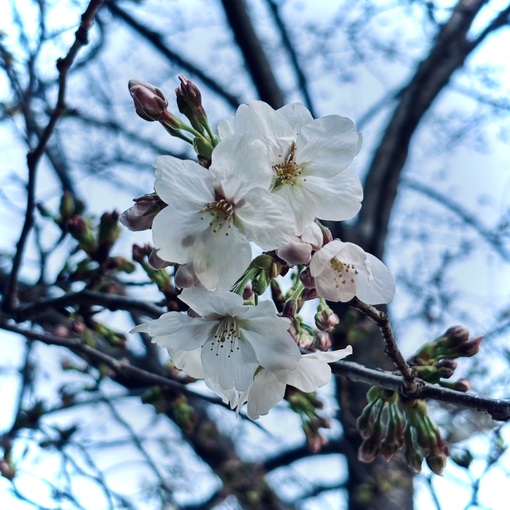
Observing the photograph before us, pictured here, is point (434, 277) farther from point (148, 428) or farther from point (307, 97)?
point (148, 428)

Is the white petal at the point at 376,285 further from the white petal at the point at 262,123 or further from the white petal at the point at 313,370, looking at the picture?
the white petal at the point at 262,123

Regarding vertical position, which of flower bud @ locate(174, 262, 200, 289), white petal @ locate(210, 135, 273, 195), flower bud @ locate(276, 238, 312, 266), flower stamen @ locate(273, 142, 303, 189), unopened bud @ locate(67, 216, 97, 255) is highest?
unopened bud @ locate(67, 216, 97, 255)

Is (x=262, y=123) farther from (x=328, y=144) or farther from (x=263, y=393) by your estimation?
(x=263, y=393)

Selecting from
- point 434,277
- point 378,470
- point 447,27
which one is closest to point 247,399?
point 378,470

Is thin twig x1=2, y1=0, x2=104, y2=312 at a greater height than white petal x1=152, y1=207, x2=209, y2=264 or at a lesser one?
greater

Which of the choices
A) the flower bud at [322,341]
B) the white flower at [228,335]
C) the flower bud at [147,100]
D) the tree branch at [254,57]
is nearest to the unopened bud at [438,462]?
the flower bud at [322,341]

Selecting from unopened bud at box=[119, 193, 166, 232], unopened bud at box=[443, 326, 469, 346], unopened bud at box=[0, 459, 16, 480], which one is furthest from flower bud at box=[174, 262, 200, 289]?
unopened bud at box=[0, 459, 16, 480]

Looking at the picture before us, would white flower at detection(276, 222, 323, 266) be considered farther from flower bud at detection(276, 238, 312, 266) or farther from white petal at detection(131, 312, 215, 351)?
white petal at detection(131, 312, 215, 351)
